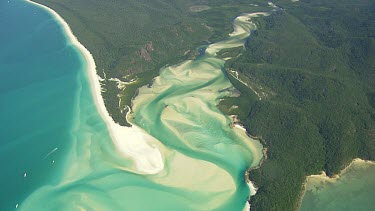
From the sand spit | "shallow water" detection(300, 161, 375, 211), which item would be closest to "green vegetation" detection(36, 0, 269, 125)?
the sand spit

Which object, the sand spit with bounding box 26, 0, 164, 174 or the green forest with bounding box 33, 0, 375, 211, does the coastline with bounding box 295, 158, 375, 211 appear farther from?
the sand spit with bounding box 26, 0, 164, 174

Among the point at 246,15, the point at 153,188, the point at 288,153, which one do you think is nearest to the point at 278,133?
the point at 288,153

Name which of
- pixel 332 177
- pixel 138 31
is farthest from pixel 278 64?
pixel 138 31

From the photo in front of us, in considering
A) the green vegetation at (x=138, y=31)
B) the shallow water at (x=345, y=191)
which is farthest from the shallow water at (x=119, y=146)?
the shallow water at (x=345, y=191)

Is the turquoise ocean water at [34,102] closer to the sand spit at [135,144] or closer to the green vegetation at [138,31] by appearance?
the sand spit at [135,144]

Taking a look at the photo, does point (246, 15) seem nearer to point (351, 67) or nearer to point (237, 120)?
point (351, 67)
